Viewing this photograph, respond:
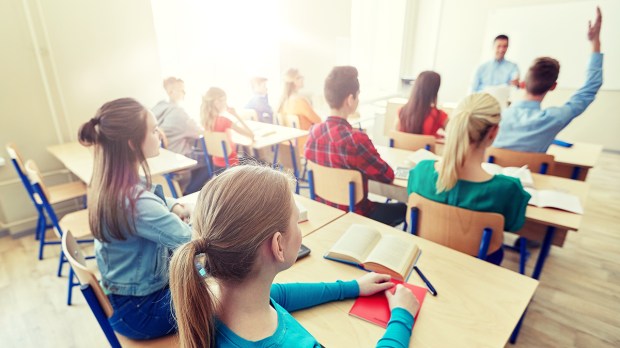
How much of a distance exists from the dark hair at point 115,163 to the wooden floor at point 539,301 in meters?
1.07

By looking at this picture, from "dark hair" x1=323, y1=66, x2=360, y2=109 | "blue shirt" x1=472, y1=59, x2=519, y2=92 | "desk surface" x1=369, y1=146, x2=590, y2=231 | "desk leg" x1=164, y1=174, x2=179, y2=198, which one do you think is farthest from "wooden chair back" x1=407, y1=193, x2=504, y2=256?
"blue shirt" x1=472, y1=59, x2=519, y2=92

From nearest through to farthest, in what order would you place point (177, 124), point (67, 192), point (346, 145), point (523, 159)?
point (346, 145) < point (523, 159) < point (67, 192) < point (177, 124)

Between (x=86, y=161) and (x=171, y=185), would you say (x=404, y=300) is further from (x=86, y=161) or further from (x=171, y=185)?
(x=86, y=161)

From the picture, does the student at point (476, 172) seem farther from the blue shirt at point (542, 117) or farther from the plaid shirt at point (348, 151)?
the blue shirt at point (542, 117)

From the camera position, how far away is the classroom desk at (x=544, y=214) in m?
1.51

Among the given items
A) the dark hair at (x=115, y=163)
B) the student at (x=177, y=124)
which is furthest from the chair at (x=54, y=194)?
the dark hair at (x=115, y=163)

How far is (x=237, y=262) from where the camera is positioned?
2.22 ft

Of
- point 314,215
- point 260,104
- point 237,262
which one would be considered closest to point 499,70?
point 260,104

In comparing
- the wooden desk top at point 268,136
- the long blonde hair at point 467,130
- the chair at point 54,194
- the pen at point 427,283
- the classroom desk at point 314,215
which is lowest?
the chair at point 54,194

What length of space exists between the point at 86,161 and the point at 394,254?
248cm

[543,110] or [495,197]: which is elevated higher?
[543,110]

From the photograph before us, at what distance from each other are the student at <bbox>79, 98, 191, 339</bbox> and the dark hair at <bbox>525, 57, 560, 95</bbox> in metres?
2.22

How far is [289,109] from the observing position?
13.1 feet

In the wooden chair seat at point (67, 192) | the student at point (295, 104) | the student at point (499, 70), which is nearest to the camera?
the wooden chair seat at point (67, 192)
